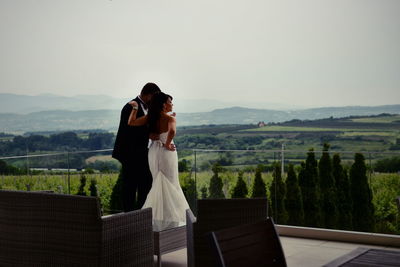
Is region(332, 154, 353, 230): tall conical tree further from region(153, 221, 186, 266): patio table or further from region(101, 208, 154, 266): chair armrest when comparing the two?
region(101, 208, 154, 266): chair armrest

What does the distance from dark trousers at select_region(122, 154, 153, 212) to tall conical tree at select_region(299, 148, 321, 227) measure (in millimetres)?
1807

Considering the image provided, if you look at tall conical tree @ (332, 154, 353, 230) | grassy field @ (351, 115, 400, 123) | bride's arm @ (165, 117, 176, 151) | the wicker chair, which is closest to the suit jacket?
bride's arm @ (165, 117, 176, 151)

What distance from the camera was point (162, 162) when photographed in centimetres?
615

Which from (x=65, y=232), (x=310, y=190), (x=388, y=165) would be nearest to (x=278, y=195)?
(x=310, y=190)

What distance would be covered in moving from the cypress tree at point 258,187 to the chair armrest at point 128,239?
10.0 ft

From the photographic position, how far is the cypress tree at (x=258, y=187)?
6.71 meters

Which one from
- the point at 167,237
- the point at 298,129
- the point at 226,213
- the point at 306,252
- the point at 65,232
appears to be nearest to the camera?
the point at 65,232

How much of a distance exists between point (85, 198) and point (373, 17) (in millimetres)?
6048

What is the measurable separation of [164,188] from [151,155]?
429mm

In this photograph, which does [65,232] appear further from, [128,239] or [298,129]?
[298,129]

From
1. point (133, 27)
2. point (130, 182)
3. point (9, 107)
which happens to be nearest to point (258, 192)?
point (130, 182)

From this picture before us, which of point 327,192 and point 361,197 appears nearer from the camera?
point 361,197

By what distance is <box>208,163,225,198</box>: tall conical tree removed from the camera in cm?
697

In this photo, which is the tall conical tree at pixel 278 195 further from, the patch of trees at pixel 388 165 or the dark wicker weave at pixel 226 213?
the dark wicker weave at pixel 226 213
